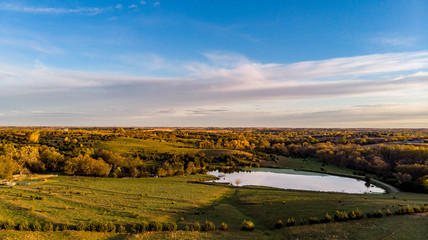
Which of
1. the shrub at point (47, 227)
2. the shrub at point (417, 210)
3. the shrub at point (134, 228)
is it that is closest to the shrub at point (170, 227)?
the shrub at point (134, 228)

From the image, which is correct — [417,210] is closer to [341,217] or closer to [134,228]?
[341,217]

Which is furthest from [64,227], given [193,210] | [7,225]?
[193,210]

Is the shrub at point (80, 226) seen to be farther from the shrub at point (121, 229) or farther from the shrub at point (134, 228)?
the shrub at point (134, 228)

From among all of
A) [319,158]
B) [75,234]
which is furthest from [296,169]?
[75,234]

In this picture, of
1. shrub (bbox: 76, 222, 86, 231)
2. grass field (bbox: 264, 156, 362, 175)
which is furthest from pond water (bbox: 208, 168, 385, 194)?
shrub (bbox: 76, 222, 86, 231)

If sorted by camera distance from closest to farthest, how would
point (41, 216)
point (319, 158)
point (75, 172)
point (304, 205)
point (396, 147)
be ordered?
point (41, 216) < point (304, 205) < point (75, 172) < point (396, 147) < point (319, 158)

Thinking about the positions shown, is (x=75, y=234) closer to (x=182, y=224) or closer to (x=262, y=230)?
(x=182, y=224)

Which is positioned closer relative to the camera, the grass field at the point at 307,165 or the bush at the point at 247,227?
the bush at the point at 247,227

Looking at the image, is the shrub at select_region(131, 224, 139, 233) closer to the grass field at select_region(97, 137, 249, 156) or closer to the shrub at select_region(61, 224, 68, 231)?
the shrub at select_region(61, 224, 68, 231)
